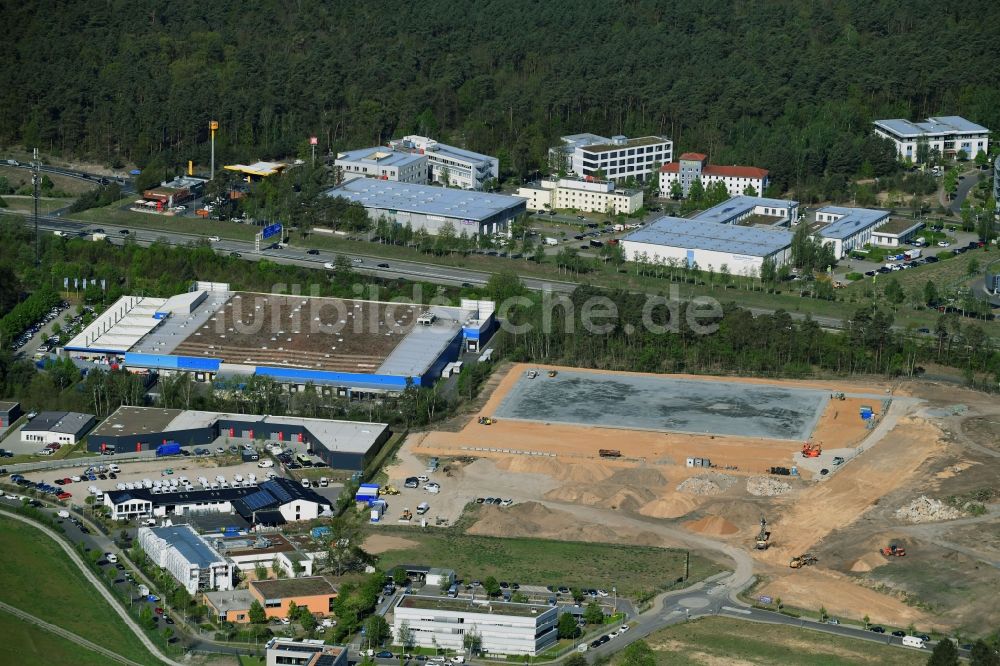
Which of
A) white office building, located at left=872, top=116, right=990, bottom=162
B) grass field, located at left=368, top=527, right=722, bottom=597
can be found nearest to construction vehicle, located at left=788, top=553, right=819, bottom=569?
grass field, located at left=368, top=527, right=722, bottom=597

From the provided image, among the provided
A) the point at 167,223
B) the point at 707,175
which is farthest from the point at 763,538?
the point at 167,223

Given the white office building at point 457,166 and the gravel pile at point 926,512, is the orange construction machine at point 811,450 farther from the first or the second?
the white office building at point 457,166

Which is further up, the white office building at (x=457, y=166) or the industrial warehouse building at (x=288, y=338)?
the white office building at (x=457, y=166)

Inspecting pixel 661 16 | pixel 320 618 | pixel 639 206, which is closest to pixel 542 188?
pixel 639 206

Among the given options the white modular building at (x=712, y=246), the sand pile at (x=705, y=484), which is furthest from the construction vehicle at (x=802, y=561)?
the white modular building at (x=712, y=246)

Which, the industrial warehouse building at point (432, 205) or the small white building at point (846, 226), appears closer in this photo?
the small white building at point (846, 226)
